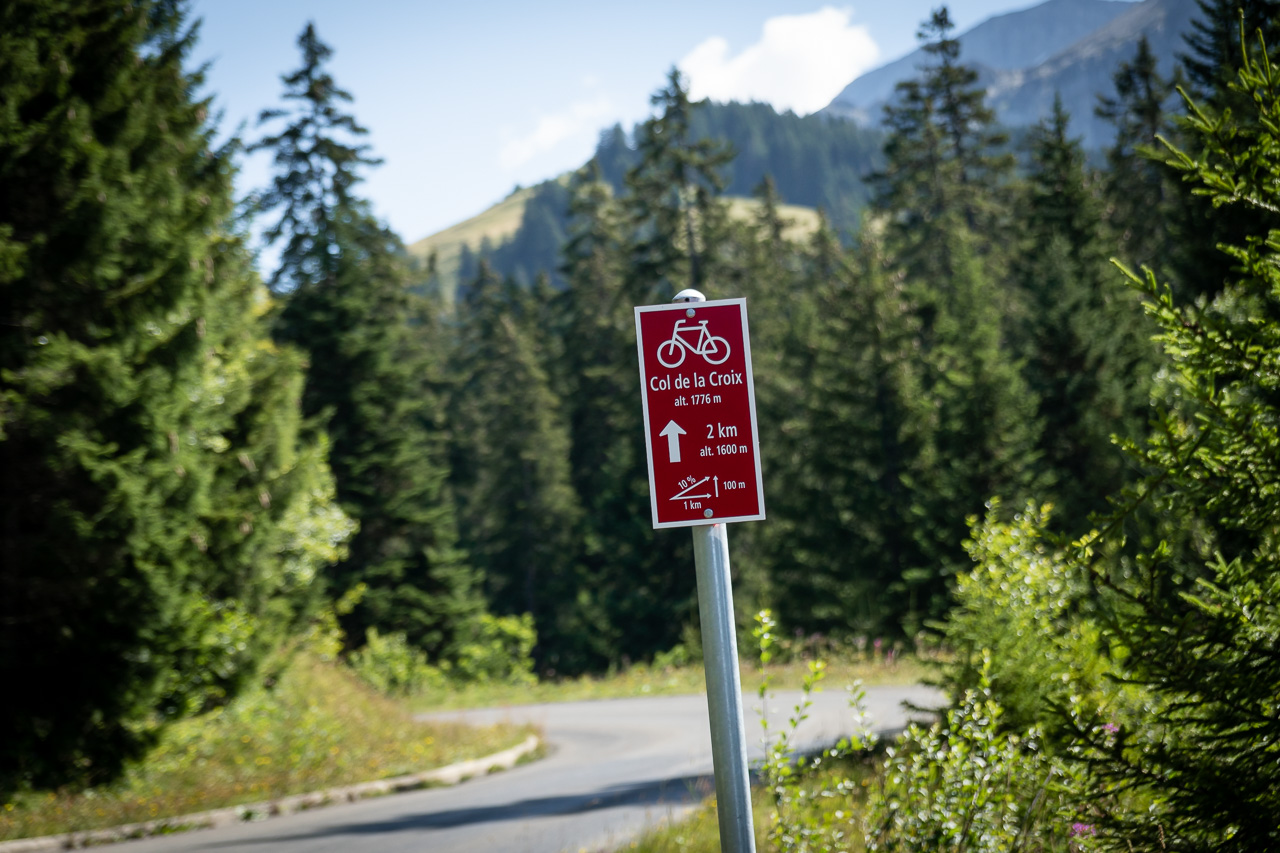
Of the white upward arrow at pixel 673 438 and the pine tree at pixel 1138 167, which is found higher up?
the pine tree at pixel 1138 167

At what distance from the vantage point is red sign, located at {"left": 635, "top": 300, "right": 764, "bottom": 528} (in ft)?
9.70

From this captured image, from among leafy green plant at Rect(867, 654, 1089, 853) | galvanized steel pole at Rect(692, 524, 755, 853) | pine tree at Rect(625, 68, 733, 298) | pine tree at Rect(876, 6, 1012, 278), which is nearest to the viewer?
galvanized steel pole at Rect(692, 524, 755, 853)

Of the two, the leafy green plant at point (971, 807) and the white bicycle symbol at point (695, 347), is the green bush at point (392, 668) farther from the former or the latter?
the white bicycle symbol at point (695, 347)

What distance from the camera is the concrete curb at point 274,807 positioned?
30.6ft

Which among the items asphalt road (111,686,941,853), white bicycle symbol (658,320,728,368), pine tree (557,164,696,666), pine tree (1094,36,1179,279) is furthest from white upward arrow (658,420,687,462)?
pine tree (1094,36,1179,279)

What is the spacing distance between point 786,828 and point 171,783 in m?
9.73

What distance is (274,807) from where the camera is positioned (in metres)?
11.4

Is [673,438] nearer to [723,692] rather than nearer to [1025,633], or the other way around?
[723,692]

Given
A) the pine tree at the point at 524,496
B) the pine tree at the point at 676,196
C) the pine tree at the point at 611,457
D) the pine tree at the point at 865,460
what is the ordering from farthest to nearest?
1. the pine tree at the point at 524,496
2. the pine tree at the point at 611,457
3. the pine tree at the point at 676,196
4. the pine tree at the point at 865,460

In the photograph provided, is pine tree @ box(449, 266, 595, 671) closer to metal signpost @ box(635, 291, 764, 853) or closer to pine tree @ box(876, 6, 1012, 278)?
pine tree @ box(876, 6, 1012, 278)

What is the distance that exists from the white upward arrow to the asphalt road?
10.2ft

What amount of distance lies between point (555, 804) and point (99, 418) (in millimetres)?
6991

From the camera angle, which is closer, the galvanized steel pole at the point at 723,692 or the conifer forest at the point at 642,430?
the galvanized steel pole at the point at 723,692

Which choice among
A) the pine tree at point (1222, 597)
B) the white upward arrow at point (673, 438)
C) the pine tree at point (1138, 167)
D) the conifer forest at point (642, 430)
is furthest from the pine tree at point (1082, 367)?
the white upward arrow at point (673, 438)
